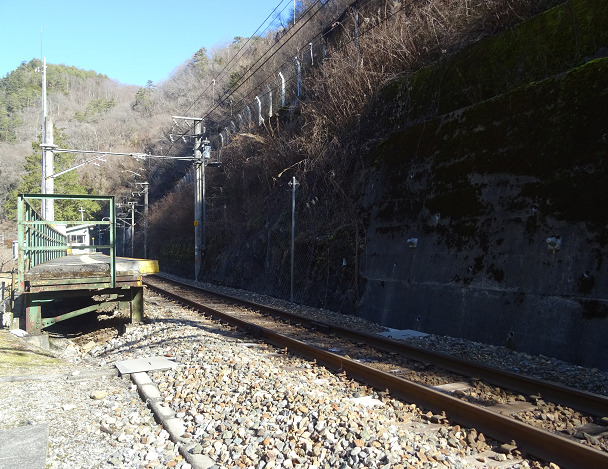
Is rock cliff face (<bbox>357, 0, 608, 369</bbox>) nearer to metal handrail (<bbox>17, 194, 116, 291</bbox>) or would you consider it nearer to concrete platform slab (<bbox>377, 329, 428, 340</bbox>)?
concrete platform slab (<bbox>377, 329, 428, 340</bbox>)

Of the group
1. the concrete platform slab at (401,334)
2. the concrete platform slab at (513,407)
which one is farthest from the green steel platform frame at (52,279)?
the concrete platform slab at (513,407)

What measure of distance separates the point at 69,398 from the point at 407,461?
149 inches

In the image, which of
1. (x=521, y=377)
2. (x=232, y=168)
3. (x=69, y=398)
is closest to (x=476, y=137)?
(x=521, y=377)

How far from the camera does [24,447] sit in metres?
4.11

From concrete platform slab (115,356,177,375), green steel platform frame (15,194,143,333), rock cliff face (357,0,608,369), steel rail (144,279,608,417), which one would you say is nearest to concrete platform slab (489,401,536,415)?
steel rail (144,279,608,417)

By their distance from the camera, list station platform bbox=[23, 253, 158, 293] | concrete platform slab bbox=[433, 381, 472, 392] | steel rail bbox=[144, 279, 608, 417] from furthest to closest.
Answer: station platform bbox=[23, 253, 158, 293] → concrete platform slab bbox=[433, 381, 472, 392] → steel rail bbox=[144, 279, 608, 417]

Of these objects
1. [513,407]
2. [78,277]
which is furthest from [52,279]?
[513,407]

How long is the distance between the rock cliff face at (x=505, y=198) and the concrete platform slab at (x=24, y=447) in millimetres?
6600

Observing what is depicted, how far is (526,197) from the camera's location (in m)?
8.66

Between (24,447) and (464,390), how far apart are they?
4474mm

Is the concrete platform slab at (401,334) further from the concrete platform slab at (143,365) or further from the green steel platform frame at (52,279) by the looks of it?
the green steel platform frame at (52,279)

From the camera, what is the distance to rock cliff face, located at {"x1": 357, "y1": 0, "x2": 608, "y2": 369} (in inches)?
299

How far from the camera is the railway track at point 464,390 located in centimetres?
402

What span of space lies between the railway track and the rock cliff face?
1.72 metres
